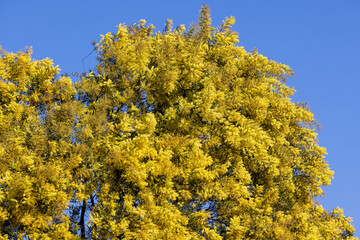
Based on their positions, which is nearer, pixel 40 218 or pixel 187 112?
pixel 40 218

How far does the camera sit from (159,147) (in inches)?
625

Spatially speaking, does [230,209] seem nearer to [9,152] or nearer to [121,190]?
[121,190]

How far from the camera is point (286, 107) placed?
Result: 1858 cm

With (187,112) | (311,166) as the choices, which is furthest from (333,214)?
(187,112)

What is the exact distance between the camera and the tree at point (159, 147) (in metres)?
14.8

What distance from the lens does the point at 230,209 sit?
1662 centimetres

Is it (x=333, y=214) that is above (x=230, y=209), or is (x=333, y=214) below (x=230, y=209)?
above

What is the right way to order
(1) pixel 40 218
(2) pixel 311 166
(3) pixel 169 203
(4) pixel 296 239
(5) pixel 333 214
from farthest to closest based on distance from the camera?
(5) pixel 333 214
(2) pixel 311 166
(4) pixel 296 239
(3) pixel 169 203
(1) pixel 40 218

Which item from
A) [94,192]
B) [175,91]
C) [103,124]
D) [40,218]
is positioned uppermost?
[175,91]

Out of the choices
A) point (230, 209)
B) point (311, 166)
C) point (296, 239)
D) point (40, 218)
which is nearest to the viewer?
point (40, 218)

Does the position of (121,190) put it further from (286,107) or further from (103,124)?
(286,107)

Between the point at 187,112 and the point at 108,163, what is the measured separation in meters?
2.72

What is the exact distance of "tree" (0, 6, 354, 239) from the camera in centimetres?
1480

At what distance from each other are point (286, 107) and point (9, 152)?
29.5 feet
